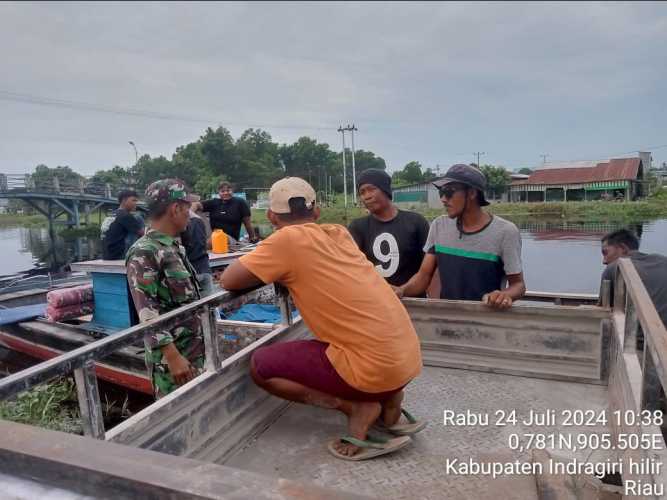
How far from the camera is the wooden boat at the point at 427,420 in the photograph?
92 cm

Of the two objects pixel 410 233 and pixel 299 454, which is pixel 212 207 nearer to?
pixel 410 233

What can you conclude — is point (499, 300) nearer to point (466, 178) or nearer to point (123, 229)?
point (466, 178)

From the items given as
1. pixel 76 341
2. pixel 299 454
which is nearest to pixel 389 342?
pixel 299 454

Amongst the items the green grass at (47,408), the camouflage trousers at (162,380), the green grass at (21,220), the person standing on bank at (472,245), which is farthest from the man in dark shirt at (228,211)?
the green grass at (21,220)

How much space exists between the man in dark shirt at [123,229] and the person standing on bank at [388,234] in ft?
10.8

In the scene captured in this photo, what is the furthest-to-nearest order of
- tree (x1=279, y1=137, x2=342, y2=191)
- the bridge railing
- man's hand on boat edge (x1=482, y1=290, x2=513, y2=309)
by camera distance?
tree (x1=279, y1=137, x2=342, y2=191)
the bridge railing
man's hand on boat edge (x1=482, y1=290, x2=513, y2=309)

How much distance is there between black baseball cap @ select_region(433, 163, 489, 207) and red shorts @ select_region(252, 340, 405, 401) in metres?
1.44

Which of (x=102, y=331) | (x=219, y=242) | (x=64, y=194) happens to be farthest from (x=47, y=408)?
(x=64, y=194)

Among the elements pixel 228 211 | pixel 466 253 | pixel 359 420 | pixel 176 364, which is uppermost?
→ pixel 228 211

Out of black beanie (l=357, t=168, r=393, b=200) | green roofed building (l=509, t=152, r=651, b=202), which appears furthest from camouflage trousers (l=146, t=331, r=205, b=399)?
green roofed building (l=509, t=152, r=651, b=202)

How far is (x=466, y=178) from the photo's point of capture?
120 inches

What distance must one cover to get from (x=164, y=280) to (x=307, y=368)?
86 cm

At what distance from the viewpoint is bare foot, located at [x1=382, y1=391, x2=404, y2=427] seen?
7.45 feet

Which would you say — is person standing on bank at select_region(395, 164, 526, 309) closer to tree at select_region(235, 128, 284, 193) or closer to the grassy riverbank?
the grassy riverbank
